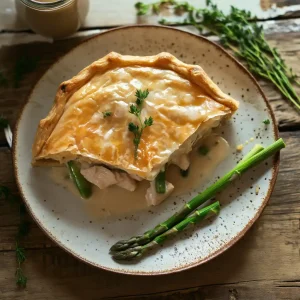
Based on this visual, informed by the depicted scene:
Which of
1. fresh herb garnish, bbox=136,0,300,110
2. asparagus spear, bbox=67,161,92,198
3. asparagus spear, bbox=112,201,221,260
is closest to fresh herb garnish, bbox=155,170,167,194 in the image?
asparagus spear, bbox=112,201,221,260

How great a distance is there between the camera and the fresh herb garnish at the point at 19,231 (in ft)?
11.5

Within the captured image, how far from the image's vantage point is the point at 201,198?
3406 millimetres

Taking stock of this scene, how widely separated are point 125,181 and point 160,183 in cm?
24

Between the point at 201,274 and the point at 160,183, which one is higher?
the point at 160,183

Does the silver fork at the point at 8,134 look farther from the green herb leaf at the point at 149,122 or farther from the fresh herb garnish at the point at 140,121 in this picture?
the green herb leaf at the point at 149,122

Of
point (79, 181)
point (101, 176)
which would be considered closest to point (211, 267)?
point (101, 176)

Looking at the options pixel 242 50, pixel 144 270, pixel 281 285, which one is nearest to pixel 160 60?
pixel 242 50

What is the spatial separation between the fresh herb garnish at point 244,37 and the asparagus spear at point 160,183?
3.56 feet

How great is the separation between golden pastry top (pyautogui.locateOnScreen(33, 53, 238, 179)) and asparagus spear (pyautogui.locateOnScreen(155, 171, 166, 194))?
3.8 inches

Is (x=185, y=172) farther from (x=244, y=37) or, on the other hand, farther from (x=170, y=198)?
(x=244, y=37)

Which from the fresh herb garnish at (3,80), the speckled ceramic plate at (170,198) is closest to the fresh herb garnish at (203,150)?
the speckled ceramic plate at (170,198)

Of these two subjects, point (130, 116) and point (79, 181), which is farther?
point (79, 181)

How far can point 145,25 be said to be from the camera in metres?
3.77

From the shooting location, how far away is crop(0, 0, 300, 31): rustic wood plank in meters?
4.09
